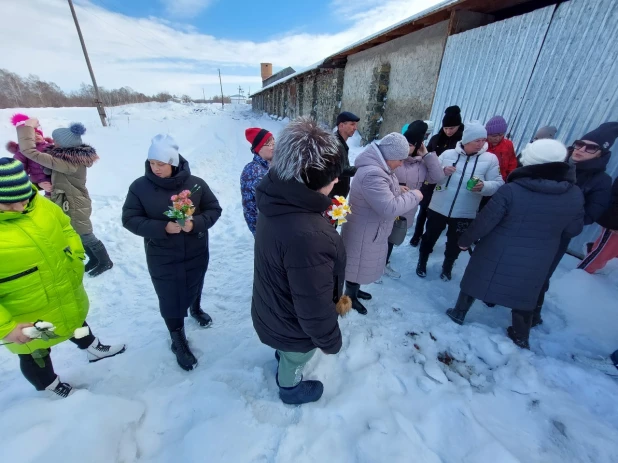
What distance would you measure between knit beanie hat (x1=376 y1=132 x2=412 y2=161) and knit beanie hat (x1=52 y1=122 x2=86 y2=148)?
343cm

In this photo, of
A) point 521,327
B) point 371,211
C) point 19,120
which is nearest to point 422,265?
point 521,327

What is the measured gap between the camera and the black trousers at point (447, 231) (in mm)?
3180

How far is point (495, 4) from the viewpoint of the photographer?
15.8 ft

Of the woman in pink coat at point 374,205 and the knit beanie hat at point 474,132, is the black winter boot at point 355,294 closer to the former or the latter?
the woman in pink coat at point 374,205

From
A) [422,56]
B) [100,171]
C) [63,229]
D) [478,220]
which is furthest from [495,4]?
[100,171]

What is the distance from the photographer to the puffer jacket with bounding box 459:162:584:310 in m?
2.05

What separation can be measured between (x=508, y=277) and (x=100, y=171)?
915 cm

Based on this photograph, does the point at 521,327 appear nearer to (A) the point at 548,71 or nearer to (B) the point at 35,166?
(A) the point at 548,71

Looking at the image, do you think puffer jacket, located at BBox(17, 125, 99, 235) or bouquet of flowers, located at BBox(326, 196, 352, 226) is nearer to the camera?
bouquet of flowers, located at BBox(326, 196, 352, 226)

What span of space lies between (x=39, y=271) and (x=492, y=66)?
21.2ft

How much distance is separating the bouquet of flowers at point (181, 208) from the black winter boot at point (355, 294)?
1.76 m

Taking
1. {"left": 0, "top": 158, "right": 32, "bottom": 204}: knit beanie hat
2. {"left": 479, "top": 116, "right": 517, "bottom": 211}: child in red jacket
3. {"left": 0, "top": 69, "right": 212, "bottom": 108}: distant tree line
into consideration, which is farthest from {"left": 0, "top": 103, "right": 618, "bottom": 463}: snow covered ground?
{"left": 0, "top": 69, "right": 212, "bottom": 108}: distant tree line

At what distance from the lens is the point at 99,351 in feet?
7.62

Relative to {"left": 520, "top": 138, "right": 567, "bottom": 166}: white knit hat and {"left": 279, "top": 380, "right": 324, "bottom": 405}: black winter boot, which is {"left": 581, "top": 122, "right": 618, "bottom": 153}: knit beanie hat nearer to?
{"left": 520, "top": 138, "right": 567, "bottom": 166}: white knit hat
